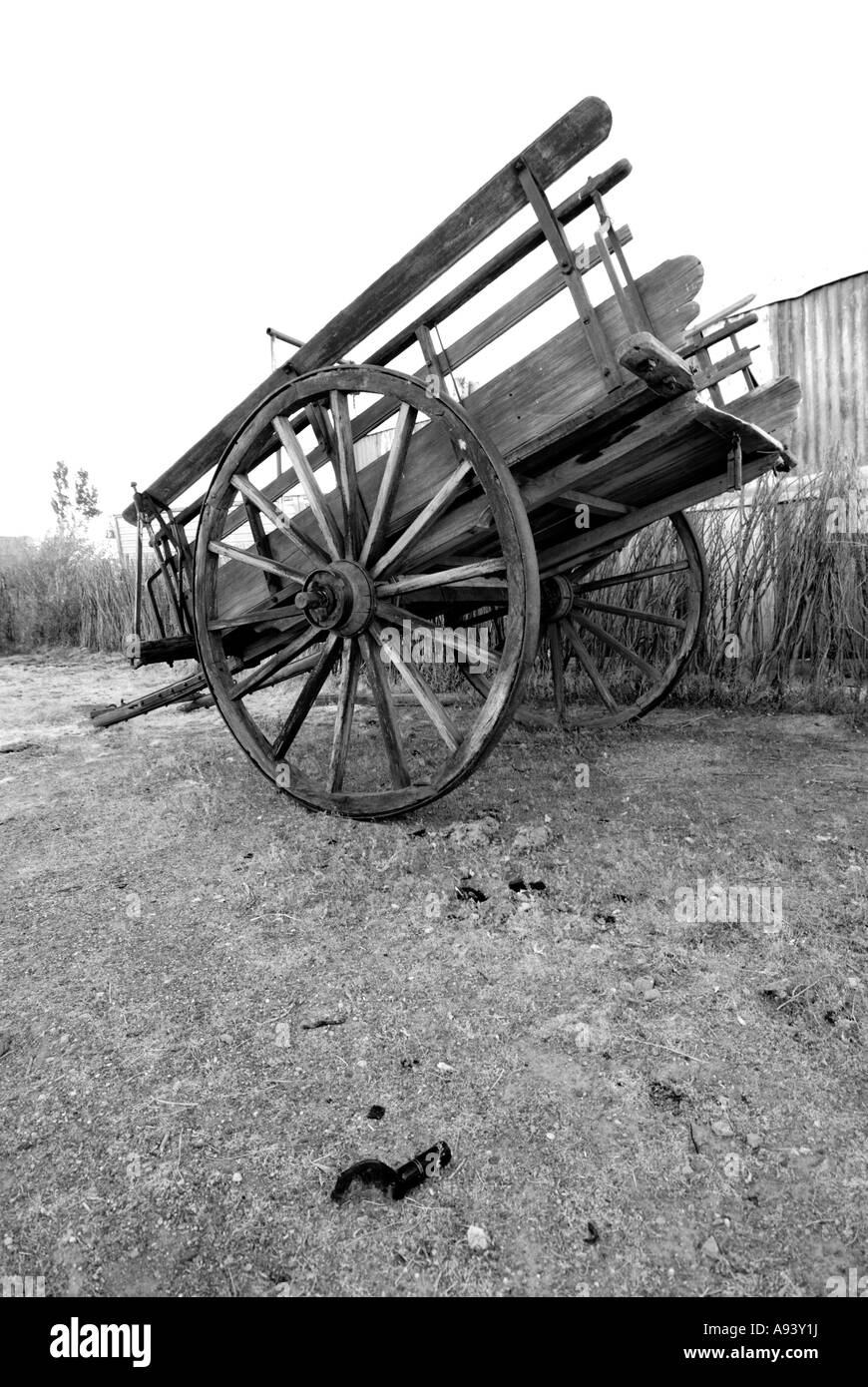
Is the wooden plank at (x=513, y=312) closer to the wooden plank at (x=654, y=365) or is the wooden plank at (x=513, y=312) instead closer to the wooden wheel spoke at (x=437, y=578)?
the wooden plank at (x=654, y=365)

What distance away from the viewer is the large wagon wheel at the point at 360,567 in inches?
109

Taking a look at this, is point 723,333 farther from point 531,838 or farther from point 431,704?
point 531,838

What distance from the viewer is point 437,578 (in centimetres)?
292

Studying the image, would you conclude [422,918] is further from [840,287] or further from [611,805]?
[840,287]

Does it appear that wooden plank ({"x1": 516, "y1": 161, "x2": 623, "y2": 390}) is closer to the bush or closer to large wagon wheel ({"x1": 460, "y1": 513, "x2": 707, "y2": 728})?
large wagon wheel ({"x1": 460, "y1": 513, "x2": 707, "y2": 728})

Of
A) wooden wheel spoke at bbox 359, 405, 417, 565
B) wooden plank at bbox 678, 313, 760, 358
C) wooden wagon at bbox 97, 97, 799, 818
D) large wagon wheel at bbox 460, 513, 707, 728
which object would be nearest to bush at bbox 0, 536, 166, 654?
large wagon wheel at bbox 460, 513, 707, 728

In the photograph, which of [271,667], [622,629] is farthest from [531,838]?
[622,629]

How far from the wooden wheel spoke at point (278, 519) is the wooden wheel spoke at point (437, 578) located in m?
0.37

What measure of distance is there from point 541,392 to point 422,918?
68.8 inches

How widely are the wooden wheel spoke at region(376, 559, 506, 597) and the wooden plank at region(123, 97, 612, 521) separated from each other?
89 centimetres

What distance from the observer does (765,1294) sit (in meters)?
1.24

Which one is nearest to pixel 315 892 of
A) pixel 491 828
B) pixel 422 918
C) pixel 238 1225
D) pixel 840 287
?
pixel 422 918

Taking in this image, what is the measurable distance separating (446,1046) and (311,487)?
2.13 metres

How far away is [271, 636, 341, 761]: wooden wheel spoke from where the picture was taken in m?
3.25
